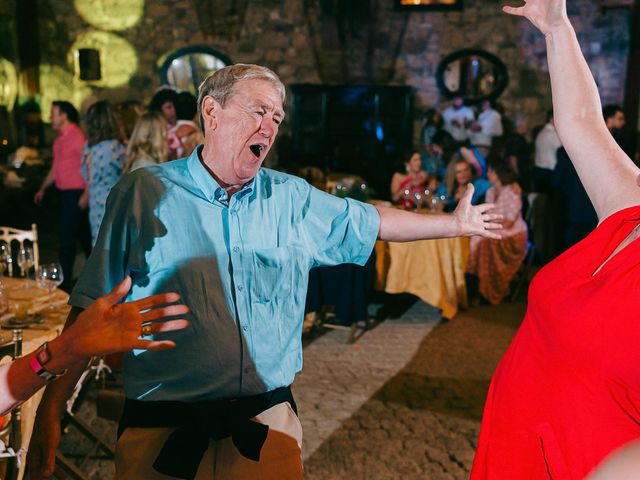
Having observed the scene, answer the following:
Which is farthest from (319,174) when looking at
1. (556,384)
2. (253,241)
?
(556,384)

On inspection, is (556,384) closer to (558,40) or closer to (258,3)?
(558,40)

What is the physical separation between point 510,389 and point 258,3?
9.46 m

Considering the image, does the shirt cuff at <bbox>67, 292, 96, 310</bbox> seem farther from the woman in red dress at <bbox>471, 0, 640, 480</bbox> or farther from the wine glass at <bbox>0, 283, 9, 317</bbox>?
Answer: the wine glass at <bbox>0, 283, 9, 317</bbox>

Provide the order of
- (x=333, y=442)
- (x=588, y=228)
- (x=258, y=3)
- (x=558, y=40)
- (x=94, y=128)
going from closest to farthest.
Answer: (x=558, y=40) < (x=333, y=442) < (x=94, y=128) < (x=588, y=228) < (x=258, y=3)

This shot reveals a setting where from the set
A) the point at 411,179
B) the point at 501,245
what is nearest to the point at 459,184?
the point at 411,179

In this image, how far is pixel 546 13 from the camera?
57.1 inches

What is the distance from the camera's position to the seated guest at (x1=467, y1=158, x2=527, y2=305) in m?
5.68

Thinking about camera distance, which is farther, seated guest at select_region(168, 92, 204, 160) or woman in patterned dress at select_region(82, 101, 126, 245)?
seated guest at select_region(168, 92, 204, 160)

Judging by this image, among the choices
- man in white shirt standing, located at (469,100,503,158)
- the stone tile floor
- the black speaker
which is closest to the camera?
the stone tile floor

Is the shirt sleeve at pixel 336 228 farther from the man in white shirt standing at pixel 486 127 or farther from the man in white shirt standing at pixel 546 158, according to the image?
the man in white shirt standing at pixel 486 127

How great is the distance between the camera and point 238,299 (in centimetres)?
150

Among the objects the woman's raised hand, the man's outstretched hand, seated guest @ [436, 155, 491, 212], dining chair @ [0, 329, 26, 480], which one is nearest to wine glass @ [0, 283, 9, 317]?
dining chair @ [0, 329, 26, 480]

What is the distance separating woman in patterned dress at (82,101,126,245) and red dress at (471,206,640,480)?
3893 millimetres

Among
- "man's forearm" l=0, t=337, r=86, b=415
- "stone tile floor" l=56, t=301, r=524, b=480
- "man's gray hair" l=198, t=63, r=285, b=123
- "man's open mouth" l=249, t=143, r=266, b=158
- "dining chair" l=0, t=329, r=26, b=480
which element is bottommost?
"stone tile floor" l=56, t=301, r=524, b=480
